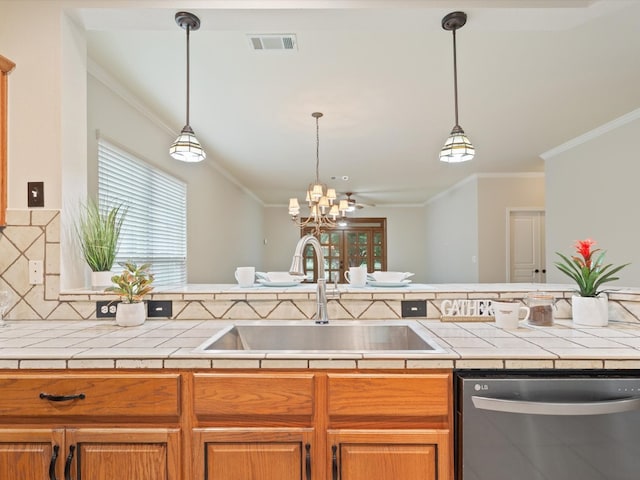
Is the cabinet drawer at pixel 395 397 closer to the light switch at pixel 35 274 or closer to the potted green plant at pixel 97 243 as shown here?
the potted green plant at pixel 97 243

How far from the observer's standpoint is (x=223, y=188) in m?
5.69

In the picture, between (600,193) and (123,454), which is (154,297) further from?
(600,193)

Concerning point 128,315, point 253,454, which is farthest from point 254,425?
point 128,315

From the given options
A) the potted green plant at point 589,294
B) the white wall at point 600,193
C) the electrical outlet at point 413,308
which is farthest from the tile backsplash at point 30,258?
the white wall at point 600,193

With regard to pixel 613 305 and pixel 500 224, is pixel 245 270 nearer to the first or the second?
pixel 613 305

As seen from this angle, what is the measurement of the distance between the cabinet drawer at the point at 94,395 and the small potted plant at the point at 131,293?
17.6 inches

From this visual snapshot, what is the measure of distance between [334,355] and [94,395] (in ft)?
2.48

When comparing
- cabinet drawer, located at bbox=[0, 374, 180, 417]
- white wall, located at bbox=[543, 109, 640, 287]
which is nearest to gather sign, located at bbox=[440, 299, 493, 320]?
cabinet drawer, located at bbox=[0, 374, 180, 417]

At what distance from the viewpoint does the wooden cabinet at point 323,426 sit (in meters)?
1.09

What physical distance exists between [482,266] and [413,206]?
3812mm

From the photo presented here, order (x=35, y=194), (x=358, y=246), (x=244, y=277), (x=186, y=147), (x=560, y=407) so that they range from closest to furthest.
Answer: (x=560, y=407) → (x=35, y=194) → (x=186, y=147) → (x=244, y=277) → (x=358, y=246)

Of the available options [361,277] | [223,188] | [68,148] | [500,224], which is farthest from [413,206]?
[68,148]

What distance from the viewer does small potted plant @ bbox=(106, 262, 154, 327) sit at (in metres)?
1.55

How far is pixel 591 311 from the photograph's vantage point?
59.7 inches
